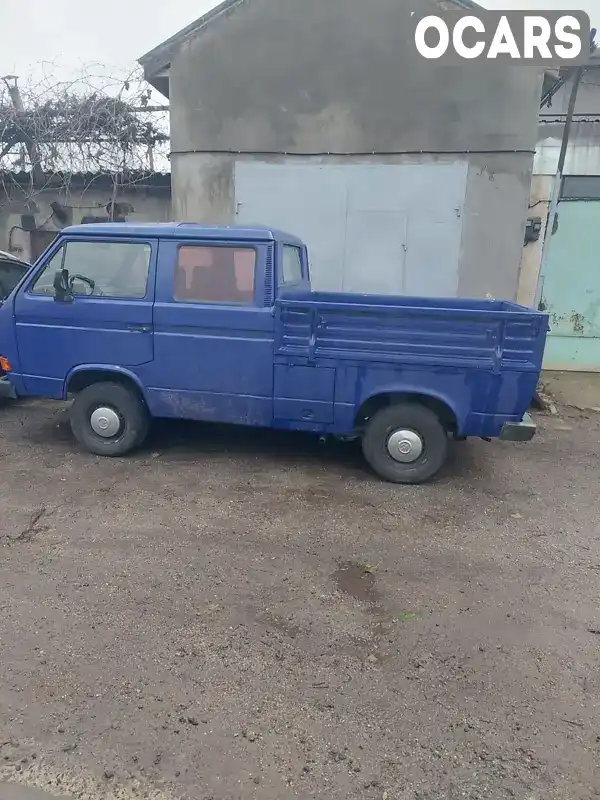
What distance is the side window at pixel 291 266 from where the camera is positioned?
17.1 ft

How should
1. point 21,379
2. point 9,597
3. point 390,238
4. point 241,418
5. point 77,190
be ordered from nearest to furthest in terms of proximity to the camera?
point 9,597, point 241,418, point 21,379, point 390,238, point 77,190

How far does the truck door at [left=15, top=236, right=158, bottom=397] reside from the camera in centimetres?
506

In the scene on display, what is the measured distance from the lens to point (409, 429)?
488 centimetres

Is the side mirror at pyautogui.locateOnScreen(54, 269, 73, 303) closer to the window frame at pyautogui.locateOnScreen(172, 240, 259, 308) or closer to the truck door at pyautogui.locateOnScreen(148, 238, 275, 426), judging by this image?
the truck door at pyautogui.locateOnScreen(148, 238, 275, 426)

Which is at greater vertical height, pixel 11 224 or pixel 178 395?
pixel 11 224

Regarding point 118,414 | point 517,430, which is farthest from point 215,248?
point 517,430

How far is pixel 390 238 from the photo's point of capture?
855 centimetres

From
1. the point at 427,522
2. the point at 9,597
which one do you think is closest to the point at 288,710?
the point at 9,597

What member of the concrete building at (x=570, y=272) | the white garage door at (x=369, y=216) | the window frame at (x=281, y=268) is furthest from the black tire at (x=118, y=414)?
the concrete building at (x=570, y=272)

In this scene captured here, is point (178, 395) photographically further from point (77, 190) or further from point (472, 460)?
point (77, 190)

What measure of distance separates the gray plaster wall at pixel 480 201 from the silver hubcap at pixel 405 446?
440 cm

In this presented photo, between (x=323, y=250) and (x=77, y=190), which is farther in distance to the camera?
(x=77, y=190)

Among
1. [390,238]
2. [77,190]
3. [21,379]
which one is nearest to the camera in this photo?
[21,379]

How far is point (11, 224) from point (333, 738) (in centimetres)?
1090
